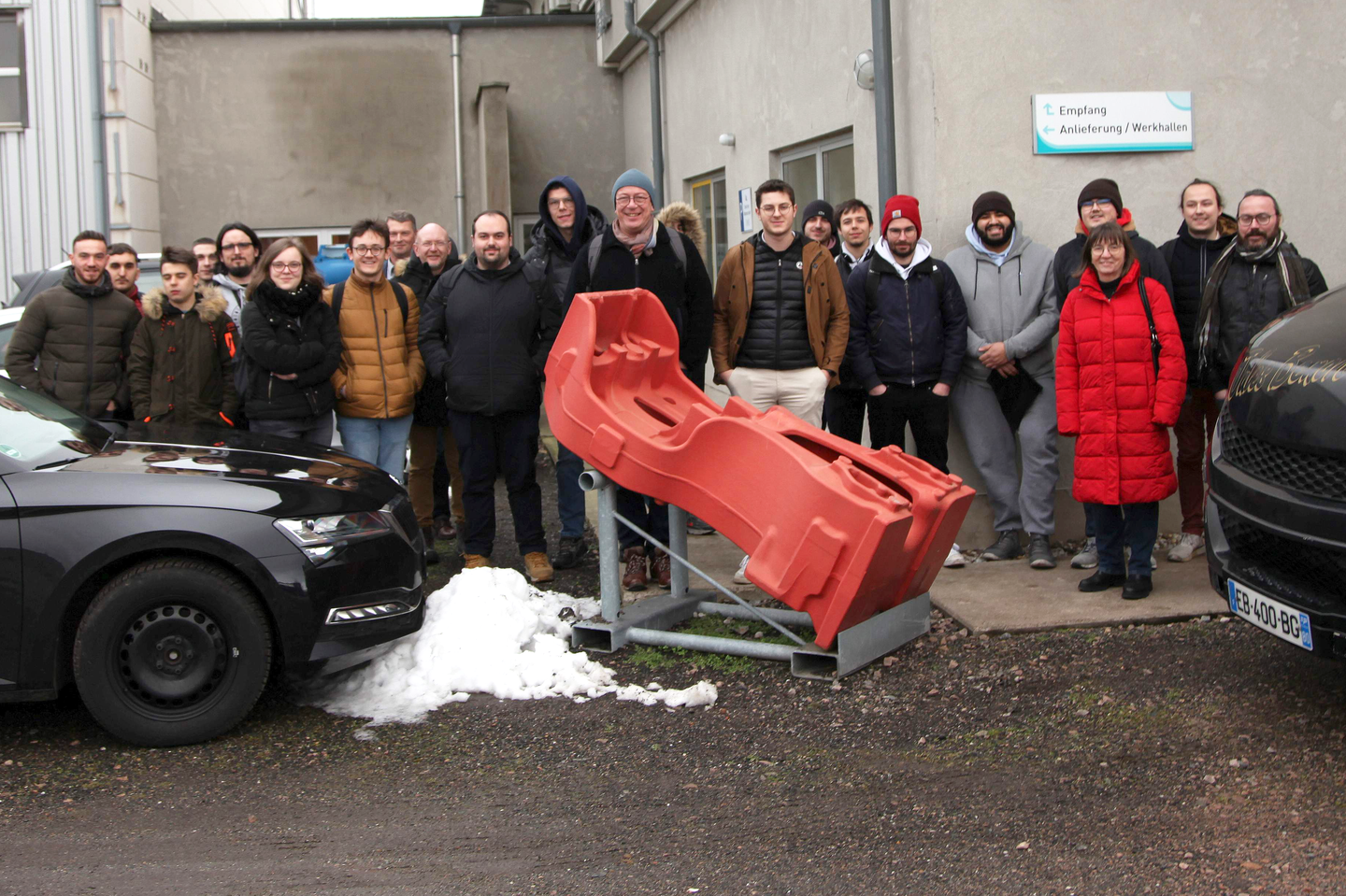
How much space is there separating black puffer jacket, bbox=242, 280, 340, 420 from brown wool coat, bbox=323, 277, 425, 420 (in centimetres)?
13

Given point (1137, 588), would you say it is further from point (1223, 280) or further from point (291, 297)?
point (291, 297)

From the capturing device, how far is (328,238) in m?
16.1

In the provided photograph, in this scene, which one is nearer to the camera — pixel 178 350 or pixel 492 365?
pixel 178 350

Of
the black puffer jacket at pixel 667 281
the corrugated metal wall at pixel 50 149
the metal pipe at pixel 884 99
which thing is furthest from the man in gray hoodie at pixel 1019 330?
the corrugated metal wall at pixel 50 149

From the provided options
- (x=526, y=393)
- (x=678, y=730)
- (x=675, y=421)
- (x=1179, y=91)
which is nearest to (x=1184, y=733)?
(x=678, y=730)

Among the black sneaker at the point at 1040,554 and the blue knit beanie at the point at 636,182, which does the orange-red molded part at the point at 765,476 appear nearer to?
the blue knit beanie at the point at 636,182

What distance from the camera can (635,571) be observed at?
6.36 m

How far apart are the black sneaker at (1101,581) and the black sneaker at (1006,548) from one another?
2.72ft

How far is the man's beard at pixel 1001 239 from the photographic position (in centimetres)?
668

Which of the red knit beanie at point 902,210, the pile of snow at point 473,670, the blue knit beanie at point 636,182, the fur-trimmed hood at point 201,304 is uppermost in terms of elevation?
the blue knit beanie at point 636,182

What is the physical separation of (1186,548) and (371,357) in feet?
14.9

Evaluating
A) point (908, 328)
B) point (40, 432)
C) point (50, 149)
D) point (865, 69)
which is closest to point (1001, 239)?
point (908, 328)

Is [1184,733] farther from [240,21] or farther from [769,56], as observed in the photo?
[240,21]

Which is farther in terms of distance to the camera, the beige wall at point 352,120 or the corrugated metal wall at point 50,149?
the beige wall at point 352,120
